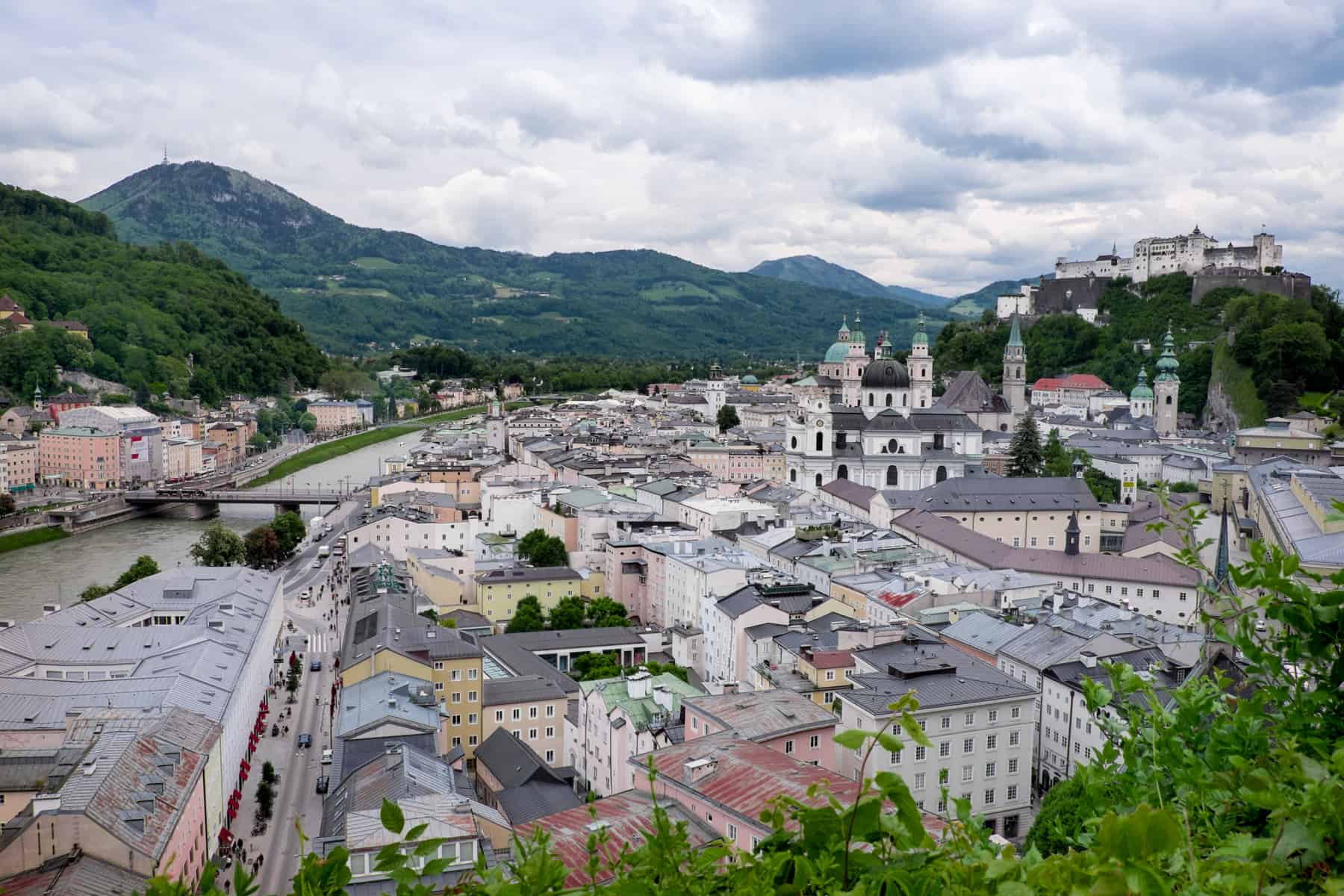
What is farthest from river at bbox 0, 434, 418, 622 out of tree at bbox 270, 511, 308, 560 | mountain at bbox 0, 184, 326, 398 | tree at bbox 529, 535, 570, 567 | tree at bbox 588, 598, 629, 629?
mountain at bbox 0, 184, 326, 398

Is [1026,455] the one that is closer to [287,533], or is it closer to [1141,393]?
[1141,393]

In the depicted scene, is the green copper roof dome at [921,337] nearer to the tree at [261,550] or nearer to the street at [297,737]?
the street at [297,737]

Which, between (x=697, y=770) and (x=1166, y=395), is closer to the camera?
(x=697, y=770)

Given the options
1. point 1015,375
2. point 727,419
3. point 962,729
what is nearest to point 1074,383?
point 1015,375

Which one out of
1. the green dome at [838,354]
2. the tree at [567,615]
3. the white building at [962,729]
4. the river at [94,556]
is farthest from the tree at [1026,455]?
the river at [94,556]

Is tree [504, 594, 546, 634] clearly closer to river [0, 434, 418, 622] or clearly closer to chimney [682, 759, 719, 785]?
river [0, 434, 418, 622]
